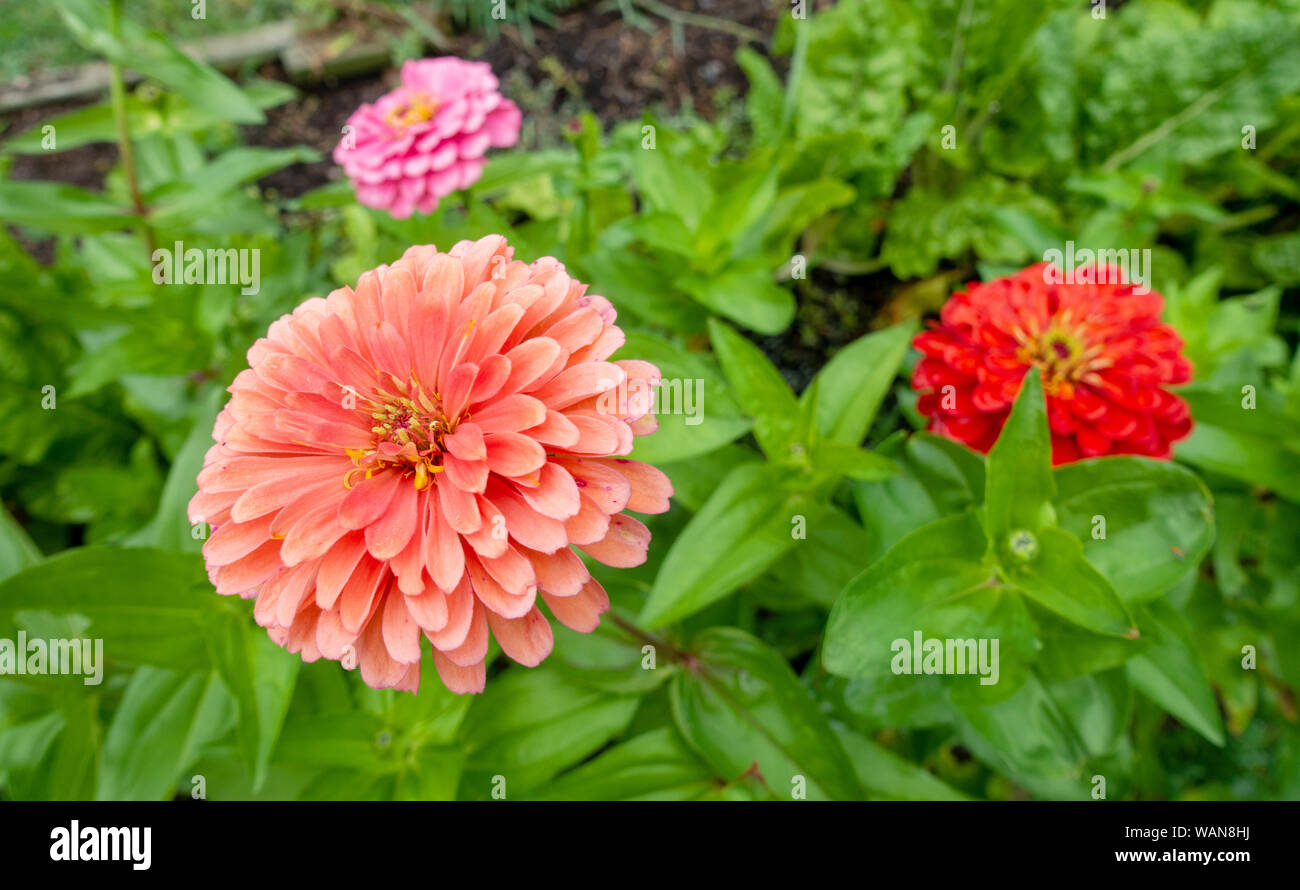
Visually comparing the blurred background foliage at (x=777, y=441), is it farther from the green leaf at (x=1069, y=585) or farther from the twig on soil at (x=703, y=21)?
the twig on soil at (x=703, y=21)

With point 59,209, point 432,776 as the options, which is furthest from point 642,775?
point 59,209

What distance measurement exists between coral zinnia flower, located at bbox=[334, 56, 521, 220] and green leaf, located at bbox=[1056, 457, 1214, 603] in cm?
123

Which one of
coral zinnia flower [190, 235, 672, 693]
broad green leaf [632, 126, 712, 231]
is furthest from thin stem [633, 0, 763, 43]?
coral zinnia flower [190, 235, 672, 693]

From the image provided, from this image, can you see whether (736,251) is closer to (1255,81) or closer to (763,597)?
(763,597)

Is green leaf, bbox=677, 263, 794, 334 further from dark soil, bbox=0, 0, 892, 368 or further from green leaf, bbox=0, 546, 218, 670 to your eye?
dark soil, bbox=0, 0, 892, 368

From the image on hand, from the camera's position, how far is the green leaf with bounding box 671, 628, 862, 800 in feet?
4.05

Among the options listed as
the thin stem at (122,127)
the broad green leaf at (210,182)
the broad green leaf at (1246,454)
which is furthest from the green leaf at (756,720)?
the thin stem at (122,127)

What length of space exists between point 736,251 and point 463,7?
196 centimetres

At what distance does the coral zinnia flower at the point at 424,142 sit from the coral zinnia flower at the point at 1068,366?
3.12 ft

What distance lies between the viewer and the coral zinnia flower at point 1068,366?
1.26 metres

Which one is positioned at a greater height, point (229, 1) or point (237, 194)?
point (229, 1)

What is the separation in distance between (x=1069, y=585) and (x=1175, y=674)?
333 mm
